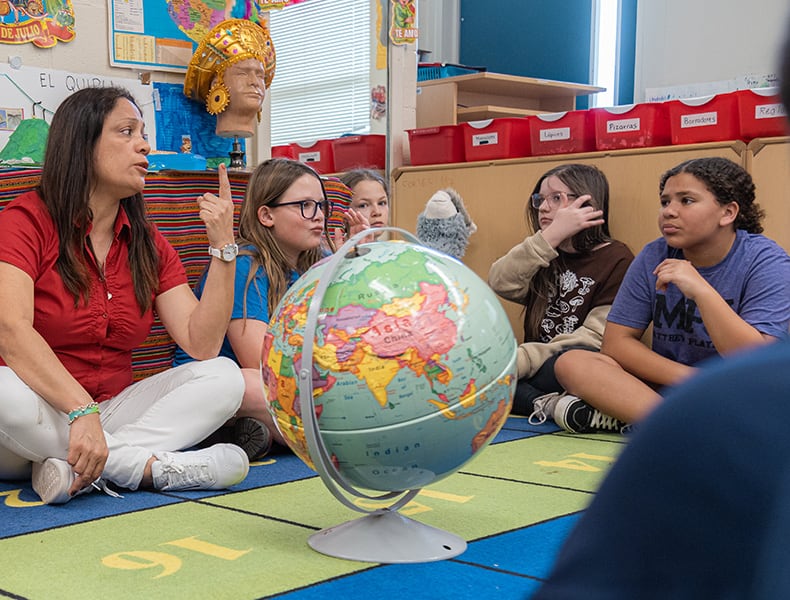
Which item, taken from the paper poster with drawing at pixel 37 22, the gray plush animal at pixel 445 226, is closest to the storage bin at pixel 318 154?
the gray plush animal at pixel 445 226

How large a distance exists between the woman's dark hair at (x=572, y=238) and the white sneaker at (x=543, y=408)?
407mm

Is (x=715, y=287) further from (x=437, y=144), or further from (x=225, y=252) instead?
(x=437, y=144)

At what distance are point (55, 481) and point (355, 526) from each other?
776 mm

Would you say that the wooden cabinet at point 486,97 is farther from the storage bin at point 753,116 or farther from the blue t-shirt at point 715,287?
the blue t-shirt at point 715,287

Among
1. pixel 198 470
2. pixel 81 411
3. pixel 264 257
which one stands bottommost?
pixel 198 470

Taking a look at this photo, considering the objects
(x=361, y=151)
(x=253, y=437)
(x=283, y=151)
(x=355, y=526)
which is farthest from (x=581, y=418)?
(x=283, y=151)

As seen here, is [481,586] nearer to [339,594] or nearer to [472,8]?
[339,594]

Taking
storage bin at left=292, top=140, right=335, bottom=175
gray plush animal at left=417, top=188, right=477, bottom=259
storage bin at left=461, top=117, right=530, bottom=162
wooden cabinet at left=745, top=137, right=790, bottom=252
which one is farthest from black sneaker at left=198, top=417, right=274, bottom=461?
storage bin at left=292, top=140, right=335, bottom=175

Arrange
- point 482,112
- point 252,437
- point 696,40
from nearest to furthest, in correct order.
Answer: point 252,437, point 482,112, point 696,40

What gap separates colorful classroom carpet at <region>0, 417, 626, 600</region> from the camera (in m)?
1.76

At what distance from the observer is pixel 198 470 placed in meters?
2.46

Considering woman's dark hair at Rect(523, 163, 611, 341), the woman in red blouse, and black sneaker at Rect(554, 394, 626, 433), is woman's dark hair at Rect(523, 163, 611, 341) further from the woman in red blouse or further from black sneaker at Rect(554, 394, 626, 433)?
the woman in red blouse

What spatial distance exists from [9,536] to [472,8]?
6.68 m

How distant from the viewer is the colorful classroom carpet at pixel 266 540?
176 cm
